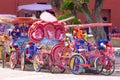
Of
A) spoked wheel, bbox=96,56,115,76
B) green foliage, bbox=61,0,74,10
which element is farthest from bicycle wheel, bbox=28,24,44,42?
green foliage, bbox=61,0,74,10

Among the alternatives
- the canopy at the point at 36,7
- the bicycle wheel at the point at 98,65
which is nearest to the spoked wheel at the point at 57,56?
the bicycle wheel at the point at 98,65

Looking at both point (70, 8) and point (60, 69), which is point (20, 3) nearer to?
point (70, 8)

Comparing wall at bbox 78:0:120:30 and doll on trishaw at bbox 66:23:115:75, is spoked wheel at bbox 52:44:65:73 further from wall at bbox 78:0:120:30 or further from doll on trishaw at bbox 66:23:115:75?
wall at bbox 78:0:120:30

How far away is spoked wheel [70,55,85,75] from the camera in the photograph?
1398 centimetres

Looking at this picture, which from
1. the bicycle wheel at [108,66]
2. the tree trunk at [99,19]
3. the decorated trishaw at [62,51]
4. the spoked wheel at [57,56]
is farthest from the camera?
the tree trunk at [99,19]

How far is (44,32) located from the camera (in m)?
14.9

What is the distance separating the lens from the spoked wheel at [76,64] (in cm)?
1398

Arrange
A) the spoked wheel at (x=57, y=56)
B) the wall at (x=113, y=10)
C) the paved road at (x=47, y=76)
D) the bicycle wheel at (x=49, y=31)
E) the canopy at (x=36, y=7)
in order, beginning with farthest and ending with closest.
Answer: the wall at (x=113, y=10) → the canopy at (x=36, y=7) → the bicycle wheel at (x=49, y=31) → the spoked wheel at (x=57, y=56) → the paved road at (x=47, y=76)

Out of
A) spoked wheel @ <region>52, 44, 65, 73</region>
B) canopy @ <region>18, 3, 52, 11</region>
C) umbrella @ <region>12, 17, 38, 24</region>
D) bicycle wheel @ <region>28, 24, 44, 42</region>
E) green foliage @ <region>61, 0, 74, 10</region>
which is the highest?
canopy @ <region>18, 3, 52, 11</region>

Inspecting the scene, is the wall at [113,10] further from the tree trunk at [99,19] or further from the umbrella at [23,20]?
the umbrella at [23,20]

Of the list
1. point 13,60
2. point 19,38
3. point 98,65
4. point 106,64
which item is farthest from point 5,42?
point 106,64

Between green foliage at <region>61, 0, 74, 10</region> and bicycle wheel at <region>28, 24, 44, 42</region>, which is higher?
green foliage at <region>61, 0, 74, 10</region>

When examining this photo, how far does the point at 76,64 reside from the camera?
14086 millimetres

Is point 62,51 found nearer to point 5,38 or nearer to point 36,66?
point 36,66
